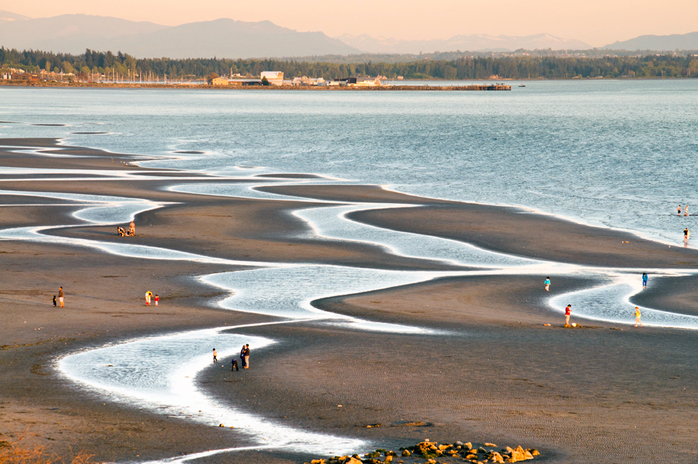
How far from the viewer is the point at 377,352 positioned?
25188 mm

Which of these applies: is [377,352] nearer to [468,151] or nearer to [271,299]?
[271,299]

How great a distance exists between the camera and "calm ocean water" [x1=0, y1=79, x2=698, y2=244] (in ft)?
207

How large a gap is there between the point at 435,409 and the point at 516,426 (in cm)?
240

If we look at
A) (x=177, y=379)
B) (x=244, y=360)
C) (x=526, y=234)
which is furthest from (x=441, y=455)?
(x=526, y=234)

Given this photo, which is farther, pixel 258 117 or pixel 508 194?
pixel 258 117

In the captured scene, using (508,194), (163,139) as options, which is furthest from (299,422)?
(163,139)

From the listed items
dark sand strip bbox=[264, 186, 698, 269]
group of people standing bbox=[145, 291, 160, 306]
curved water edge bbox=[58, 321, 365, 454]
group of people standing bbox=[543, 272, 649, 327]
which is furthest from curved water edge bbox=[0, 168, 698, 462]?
group of people standing bbox=[145, 291, 160, 306]

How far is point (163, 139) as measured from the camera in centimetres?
11481

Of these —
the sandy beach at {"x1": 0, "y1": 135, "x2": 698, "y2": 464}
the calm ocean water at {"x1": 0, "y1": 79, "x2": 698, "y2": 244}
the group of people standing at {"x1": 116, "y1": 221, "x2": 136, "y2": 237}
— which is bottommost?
the sandy beach at {"x1": 0, "y1": 135, "x2": 698, "y2": 464}

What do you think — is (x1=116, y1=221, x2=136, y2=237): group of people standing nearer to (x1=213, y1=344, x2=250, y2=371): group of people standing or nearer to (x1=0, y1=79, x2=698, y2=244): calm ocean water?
(x1=213, y1=344, x2=250, y2=371): group of people standing

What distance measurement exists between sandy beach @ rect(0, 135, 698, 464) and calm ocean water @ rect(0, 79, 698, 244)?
16.7 metres

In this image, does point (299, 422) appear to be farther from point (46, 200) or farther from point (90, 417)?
point (46, 200)

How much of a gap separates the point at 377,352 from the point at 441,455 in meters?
8.58

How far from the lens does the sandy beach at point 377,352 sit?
18500mm
